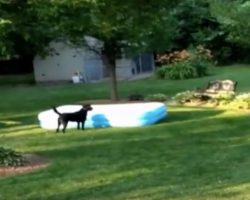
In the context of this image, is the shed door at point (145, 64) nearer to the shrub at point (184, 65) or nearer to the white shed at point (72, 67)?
the white shed at point (72, 67)

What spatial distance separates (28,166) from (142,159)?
182 centimetres

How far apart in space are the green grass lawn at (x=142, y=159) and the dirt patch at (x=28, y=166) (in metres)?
0.19

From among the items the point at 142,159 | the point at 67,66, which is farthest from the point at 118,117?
the point at 67,66

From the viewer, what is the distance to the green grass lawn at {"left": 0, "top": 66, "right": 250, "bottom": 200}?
8.49 m

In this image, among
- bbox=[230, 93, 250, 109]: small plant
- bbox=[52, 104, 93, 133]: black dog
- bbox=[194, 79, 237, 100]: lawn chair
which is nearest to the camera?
bbox=[52, 104, 93, 133]: black dog

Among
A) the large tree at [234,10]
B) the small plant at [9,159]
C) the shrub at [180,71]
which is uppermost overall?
the large tree at [234,10]

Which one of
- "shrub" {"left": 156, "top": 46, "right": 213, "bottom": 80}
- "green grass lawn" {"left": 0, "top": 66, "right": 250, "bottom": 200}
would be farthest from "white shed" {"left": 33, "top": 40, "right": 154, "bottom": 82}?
"green grass lawn" {"left": 0, "top": 66, "right": 250, "bottom": 200}

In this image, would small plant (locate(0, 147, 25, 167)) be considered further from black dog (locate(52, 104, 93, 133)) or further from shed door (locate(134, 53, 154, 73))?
shed door (locate(134, 53, 154, 73))

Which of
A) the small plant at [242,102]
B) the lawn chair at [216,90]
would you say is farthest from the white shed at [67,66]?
the small plant at [242,102]

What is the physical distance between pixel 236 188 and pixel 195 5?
34544 millimetres

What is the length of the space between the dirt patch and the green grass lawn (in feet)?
0.61

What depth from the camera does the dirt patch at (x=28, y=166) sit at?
10422 mm

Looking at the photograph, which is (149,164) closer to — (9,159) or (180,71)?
(9,159)

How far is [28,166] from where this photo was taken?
10914 millimetres
